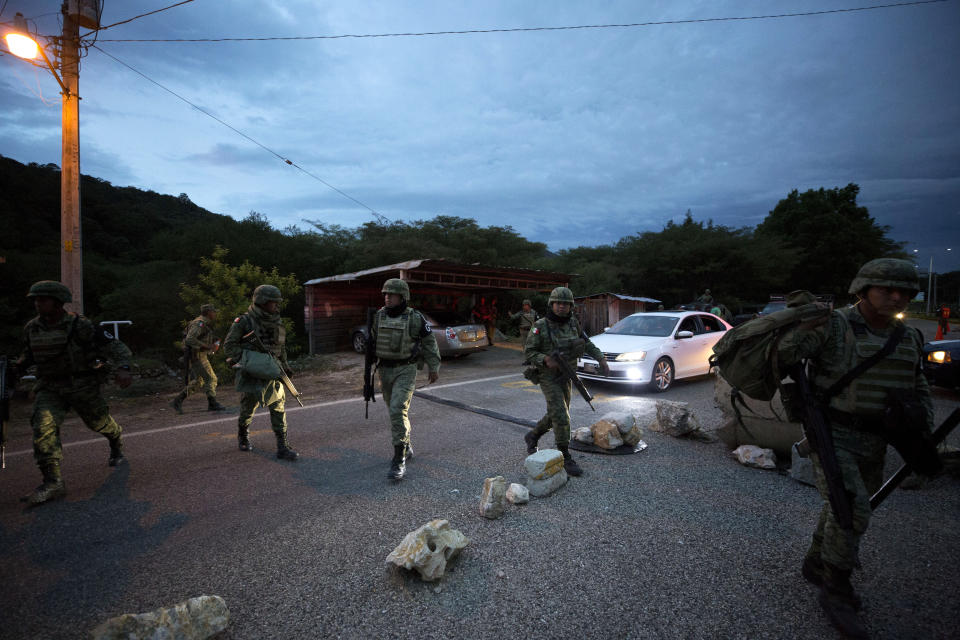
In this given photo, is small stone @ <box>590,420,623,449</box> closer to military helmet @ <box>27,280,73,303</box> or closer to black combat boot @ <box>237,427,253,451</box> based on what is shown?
black combat boot @ <box>237,427,253,451</box>

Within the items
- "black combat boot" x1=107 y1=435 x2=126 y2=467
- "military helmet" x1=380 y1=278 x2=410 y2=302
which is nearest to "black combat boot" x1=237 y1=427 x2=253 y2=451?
"black combat boot" x1=107 y1=435 x2=126 y2=467

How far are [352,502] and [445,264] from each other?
806 centimetres

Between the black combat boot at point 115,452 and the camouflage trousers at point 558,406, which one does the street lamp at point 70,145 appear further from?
the camouflage trousers at point 558,406

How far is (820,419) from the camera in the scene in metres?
2.16

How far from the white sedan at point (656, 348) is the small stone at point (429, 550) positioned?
512cm

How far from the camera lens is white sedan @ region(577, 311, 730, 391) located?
732 centimetres

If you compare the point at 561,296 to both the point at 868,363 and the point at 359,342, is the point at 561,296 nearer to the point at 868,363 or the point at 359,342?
the point at 868,363

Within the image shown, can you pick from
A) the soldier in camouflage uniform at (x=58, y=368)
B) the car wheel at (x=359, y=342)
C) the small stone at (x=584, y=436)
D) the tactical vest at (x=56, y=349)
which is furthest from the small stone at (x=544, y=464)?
the car wheel at (x=359, y=342)

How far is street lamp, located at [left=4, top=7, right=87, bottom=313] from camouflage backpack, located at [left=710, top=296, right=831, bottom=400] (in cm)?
881

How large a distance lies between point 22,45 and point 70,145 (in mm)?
1399

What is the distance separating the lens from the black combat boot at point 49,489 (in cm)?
344

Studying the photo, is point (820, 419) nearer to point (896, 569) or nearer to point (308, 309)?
point (896, 569)

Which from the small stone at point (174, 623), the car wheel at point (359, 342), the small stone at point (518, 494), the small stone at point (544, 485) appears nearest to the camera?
the small stone at point (174, 623)

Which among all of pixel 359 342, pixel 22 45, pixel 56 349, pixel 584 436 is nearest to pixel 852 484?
pixel 584 436
